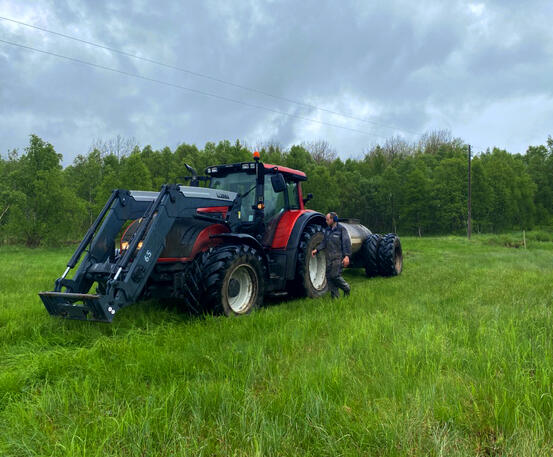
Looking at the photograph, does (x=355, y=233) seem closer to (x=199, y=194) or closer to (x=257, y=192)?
(x=257, y=192)

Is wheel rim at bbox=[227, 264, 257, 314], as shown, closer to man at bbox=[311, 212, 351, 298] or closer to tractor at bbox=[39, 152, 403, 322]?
tractor at bbox=[39, 152, 403, 322]

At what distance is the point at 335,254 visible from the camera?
7102 mm

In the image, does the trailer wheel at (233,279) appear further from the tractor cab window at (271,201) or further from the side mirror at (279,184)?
the tractor cab window at (271,201)

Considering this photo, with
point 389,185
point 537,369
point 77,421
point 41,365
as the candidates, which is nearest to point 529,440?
point 537,369

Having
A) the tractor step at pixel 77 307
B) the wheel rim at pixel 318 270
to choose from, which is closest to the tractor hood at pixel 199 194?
the tractor step at pixel 77 307

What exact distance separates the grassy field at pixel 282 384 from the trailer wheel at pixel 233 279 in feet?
1.12

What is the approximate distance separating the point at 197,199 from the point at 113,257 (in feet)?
Answer: 4.73

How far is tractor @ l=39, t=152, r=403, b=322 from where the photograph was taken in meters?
4.60

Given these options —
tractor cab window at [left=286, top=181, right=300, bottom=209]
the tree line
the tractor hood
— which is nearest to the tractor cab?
tractor cab window at [left=286, top=181, right=300, bottom=209]

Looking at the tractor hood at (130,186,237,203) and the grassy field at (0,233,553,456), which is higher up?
the tractor hood at (130,186,237,203)

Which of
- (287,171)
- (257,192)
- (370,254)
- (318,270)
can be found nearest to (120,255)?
(257,192)

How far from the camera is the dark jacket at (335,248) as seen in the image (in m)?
7.04

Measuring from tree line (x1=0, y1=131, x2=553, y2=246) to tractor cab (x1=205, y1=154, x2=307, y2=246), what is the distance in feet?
66.8

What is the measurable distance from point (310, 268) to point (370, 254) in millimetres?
2990
